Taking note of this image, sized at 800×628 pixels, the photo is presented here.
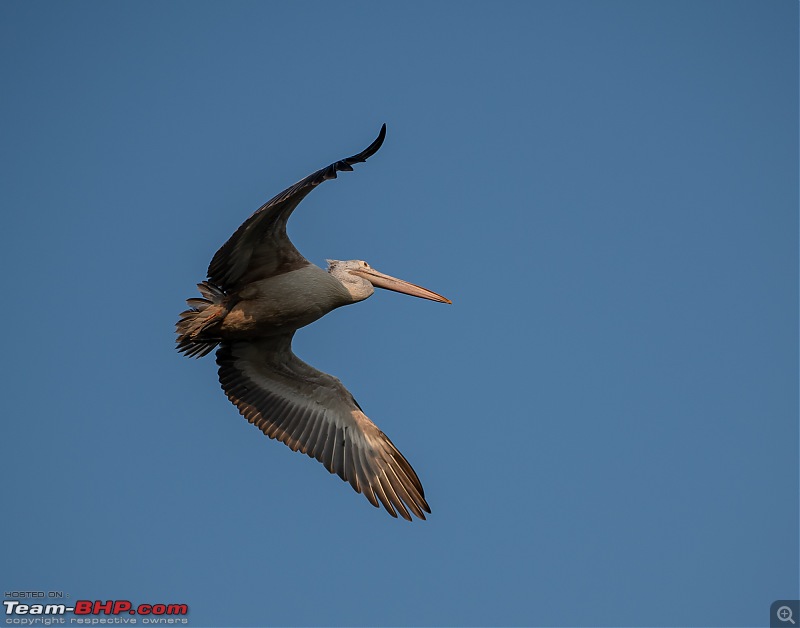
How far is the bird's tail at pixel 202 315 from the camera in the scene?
1382cm

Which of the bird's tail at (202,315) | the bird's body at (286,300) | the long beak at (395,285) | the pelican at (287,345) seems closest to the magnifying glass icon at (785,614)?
the pelican at (287,345)

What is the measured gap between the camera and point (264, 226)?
12.9m

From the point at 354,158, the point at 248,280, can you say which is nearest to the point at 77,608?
the point at 248,280

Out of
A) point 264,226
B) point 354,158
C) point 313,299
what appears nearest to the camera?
point 354,158

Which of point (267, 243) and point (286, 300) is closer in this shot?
point (267, 243)

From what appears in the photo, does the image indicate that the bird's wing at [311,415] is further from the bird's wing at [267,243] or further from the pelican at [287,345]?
the bird's wing at [267,243]

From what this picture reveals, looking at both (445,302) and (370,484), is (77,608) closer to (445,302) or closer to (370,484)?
(370,484)

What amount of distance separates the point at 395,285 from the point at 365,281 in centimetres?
67

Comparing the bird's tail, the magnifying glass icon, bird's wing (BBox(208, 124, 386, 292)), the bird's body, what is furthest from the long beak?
the magnifying glass icon

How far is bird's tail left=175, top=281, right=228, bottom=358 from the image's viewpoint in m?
13.8

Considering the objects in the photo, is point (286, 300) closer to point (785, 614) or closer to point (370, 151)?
point (370, 151)

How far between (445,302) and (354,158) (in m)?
3.39

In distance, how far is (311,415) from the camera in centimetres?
1505

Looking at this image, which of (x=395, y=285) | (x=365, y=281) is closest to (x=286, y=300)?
(x=365, y=281)
